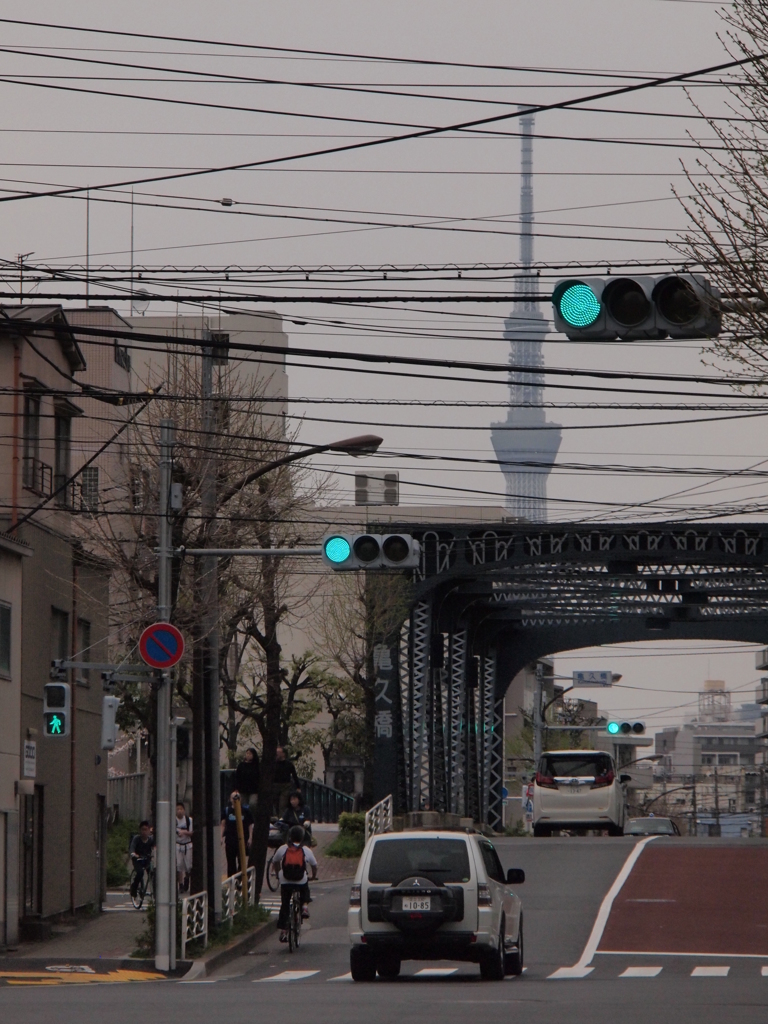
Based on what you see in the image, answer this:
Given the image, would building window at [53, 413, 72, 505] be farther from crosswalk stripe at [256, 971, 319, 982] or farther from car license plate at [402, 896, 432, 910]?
car license plate at [402, 896, 432, 910]

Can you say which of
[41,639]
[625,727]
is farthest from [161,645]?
[625,727]

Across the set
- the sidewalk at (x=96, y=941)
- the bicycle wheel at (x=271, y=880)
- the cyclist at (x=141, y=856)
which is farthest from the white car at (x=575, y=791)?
the cyclist at (x=141, y=856)

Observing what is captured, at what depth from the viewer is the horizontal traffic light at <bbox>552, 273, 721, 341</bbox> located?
34.6ft

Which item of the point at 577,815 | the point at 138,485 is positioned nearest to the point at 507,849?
the point at 577,815

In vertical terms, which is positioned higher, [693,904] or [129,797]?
[129,797]

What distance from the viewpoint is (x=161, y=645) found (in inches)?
801

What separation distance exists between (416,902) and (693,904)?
1214 centimetres

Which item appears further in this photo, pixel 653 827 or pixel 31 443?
pixel 653 827

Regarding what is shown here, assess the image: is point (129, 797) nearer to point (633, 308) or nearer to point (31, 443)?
point (31, 443)

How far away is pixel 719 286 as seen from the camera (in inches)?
527

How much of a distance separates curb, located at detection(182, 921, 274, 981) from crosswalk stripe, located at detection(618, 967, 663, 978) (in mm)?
5294

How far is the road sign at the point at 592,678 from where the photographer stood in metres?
72.8

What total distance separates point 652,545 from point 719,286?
3617cm

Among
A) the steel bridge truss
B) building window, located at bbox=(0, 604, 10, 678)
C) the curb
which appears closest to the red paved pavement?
the curb
